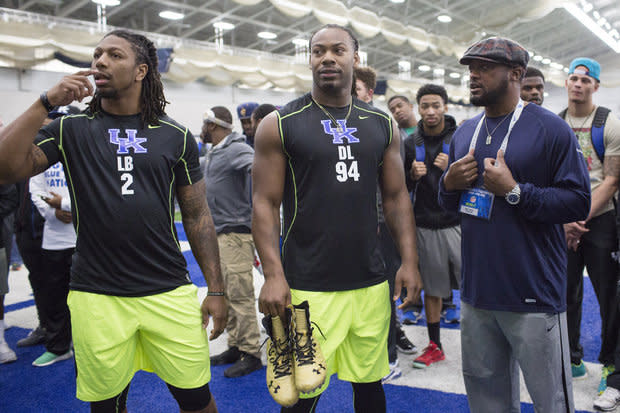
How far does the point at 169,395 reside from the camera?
120 inches

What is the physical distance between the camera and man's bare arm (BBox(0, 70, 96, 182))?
1.59 meters

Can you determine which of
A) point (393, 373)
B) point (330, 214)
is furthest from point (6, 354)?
point (330, 214)

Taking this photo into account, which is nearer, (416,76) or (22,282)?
(22,282)

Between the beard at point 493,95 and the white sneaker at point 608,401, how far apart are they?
1946 millimetres

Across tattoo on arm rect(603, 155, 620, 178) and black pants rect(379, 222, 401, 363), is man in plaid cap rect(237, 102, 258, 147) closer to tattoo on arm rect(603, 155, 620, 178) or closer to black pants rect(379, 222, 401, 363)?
black pants rect(379, 222, 401, 363)

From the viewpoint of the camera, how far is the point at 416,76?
85.3ft

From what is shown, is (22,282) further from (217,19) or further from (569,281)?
(217,19)

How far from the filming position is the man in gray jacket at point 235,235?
3508 mm

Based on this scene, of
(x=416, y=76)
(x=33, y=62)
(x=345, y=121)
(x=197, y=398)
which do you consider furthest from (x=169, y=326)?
(x=416, y=76)

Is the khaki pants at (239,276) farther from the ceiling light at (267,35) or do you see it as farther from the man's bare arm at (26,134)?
the ceiling light at (267,35)

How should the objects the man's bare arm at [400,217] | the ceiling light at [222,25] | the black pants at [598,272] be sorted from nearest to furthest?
1. the man's bare arm at [400,217]
2. the black pants at [598,272]
3. the ceiling light at [222,25]

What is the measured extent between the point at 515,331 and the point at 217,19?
14744 mm

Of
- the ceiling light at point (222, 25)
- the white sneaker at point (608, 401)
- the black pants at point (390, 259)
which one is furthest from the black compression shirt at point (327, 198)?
the ceiling light at point (222, 25)

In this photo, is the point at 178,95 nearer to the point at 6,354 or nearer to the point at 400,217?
the point at 6,354
